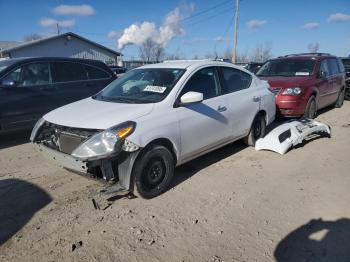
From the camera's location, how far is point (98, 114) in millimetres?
3814

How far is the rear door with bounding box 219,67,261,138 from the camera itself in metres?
5.10

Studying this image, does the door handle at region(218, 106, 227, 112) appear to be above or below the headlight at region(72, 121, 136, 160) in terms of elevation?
above

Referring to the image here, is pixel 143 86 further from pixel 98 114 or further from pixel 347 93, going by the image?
pixel 347 93

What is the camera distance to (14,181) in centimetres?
452

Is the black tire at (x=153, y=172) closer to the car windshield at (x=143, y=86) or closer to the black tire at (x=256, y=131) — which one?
the car windshield at (x=143, y=86)

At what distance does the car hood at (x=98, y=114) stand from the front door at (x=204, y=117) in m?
0.62

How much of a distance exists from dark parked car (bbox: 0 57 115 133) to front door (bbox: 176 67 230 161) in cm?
375

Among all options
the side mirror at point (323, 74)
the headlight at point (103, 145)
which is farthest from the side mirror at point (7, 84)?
the side mirror at point (323, 74)

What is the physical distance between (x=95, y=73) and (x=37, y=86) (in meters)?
1.56

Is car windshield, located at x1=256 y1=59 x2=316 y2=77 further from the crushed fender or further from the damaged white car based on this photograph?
the damaged white car

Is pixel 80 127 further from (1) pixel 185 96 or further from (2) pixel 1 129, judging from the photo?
(2) pixel 1 129

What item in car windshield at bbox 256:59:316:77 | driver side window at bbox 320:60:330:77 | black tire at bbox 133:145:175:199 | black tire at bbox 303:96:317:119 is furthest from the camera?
driver side window at bbox 320:60:330:77

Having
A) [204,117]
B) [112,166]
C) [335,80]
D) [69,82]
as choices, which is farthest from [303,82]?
[112,166]

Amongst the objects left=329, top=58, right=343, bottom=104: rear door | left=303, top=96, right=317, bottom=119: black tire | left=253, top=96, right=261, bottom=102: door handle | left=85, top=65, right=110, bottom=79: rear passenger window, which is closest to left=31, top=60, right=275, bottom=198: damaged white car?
left=253, top=96, right=261, bottom=102: door handle
